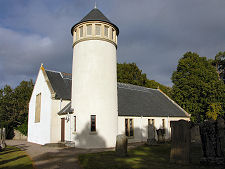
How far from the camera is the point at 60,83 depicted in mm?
25750

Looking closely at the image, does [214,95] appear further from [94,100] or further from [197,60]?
[94,100]

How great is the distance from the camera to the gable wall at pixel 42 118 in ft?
75.0

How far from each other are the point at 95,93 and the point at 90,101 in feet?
2.95

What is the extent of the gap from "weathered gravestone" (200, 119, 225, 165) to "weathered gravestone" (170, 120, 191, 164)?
80 centimetres

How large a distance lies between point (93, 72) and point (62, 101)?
6913mm

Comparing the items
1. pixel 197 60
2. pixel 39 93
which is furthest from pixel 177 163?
pixel 197 60

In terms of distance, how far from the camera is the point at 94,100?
18531 mm

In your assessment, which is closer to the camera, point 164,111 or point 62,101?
point 62,101

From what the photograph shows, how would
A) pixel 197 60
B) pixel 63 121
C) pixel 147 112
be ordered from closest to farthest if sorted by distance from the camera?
pixel 63 121 < pixel 147 112 < pixel 197 60

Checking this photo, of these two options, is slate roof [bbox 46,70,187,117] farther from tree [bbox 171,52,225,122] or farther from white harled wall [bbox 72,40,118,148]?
tree [bbox 171,52,225,122]

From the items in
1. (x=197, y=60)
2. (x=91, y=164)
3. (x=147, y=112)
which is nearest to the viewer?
(x=91, y=164)

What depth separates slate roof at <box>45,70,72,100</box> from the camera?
23831mm

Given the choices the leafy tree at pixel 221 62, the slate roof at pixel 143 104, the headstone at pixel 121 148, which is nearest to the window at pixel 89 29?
the slate roof at pixel 143 104

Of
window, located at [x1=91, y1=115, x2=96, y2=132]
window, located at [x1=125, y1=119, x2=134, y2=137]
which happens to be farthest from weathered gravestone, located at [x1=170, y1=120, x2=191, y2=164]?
window, located at [x1=125, y1=119, x2=134, y2=137]
